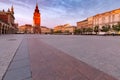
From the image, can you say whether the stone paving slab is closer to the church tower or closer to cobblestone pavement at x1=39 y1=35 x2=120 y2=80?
cobblestone pavement at x1=39 y1=35 x2=120 y2=80

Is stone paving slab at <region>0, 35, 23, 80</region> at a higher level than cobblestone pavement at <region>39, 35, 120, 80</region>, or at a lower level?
higher

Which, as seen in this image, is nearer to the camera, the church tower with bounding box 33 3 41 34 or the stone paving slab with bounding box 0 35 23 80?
the stone paving slab with bounding box 0 35 23 80

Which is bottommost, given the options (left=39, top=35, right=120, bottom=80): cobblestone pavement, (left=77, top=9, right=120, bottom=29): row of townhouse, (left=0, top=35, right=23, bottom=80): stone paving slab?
(left=39, top=35, right=120, bottom=80): cobblestone pavement

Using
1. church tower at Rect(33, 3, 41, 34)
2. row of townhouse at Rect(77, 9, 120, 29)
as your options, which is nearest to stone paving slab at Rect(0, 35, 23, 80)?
row of townhouse at Rect(77, 9, 120, 29)

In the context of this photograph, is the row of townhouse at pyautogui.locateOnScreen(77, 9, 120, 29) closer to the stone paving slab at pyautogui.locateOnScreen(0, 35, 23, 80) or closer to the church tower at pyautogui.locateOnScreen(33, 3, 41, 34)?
the church tower at pyautogui.locateOnScreen(33, 3, 41, 34)

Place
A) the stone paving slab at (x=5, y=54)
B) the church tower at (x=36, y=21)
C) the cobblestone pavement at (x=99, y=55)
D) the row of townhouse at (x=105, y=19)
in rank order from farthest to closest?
the church tower at (x=36, y=21), the row of townhouse at (x=105, y=19), the cobblestone pavement at (x=99, y=55), the stone paving slab at (x=5, y=54)

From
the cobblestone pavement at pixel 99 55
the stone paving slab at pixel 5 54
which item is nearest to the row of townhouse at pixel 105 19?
the cobblestone pavement at pixel 99 55

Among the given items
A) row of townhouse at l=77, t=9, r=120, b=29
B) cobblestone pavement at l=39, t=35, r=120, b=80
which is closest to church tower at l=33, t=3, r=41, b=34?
row of townhouse at l=77, t=9, r=120, b=29

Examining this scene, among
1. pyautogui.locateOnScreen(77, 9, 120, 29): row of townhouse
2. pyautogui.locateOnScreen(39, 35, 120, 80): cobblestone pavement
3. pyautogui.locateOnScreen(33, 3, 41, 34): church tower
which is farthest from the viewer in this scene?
Result: pyautogui.locateOnScreen(33, 3, 41, 34): church tower

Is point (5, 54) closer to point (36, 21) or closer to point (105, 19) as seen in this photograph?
point (105, 19)

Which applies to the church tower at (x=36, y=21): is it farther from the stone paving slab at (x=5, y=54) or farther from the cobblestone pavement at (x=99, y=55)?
the cobblestone pavement at (x=99, y=55)

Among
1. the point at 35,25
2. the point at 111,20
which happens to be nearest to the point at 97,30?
the point at 111,20

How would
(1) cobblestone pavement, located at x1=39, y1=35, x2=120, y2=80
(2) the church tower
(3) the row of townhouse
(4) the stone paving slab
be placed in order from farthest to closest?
(2) the church tower, (3) the row of townhouse, (1) cobblestone pavement, located at x1=39, y1=35, x2=120, y2=80, (4) the stone paving slab

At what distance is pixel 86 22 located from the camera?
12488cm
